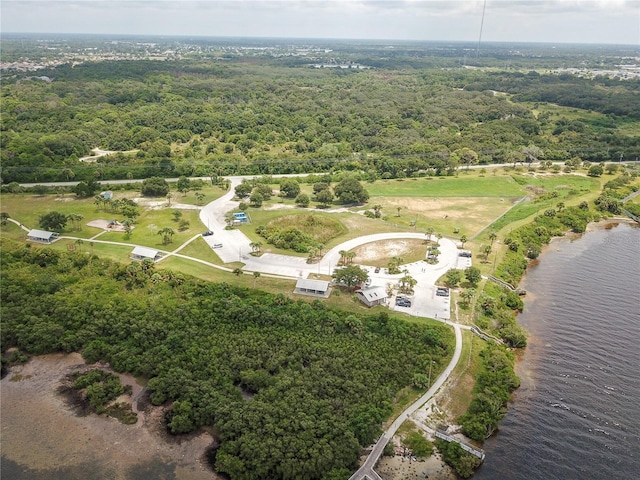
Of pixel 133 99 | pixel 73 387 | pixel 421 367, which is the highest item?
pixel 133 99

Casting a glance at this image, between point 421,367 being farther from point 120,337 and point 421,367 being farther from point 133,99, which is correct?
point 133,99

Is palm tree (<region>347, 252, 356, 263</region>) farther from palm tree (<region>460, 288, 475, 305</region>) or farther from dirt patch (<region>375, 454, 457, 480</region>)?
dirt patch (<region>375, 454, 457, 480</region>)

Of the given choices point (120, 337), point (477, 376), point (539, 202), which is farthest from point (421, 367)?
point (539, 202)

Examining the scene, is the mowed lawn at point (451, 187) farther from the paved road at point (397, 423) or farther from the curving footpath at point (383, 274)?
the paved road at point (397, 423)

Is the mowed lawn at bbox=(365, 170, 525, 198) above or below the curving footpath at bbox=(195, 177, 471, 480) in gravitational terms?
above

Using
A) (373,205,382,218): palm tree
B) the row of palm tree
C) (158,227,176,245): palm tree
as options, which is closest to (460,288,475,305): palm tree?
the row of palm tree

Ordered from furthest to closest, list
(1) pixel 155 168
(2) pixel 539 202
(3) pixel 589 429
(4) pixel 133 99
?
1. (4) pixel 133 99
2. (1) pixel 155 168
3. (2) pixel 539 202
4. (3) pixel 589 429
